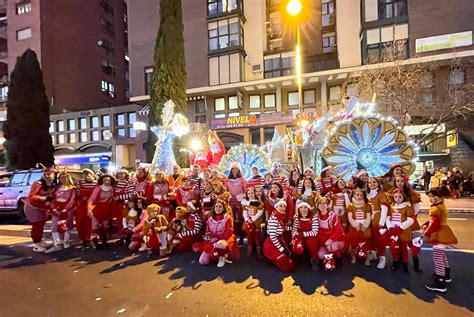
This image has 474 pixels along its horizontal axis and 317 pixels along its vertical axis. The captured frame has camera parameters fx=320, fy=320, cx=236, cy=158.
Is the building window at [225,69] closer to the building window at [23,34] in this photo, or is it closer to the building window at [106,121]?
the building window at [106,121]

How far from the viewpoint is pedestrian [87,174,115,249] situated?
6891mm

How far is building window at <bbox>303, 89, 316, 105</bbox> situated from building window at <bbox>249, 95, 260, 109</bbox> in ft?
12.5

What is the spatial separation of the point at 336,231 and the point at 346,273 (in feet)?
2.17

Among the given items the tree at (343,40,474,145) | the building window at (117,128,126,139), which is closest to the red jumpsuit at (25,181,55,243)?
the tree at (343,40,474,145)

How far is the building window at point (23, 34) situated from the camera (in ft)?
112

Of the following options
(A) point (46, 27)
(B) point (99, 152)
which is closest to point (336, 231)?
(B) point (99, 152)

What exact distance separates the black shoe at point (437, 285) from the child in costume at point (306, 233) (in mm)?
1623

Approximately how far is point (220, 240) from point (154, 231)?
58.5 inches

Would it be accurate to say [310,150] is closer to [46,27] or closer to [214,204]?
Result: [214,204]

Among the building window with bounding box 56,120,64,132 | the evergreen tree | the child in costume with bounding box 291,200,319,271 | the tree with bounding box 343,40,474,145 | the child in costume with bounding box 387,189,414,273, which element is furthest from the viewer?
the building window with bounding box 56,120,64,132

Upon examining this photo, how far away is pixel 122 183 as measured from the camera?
7312 millimetres

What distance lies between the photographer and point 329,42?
2864 cm

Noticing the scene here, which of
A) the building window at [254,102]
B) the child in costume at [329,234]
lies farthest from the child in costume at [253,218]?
the building window at [254,102]

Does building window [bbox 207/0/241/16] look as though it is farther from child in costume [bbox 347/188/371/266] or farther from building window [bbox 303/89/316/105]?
child in costume [bbox 347/188/371/266]
